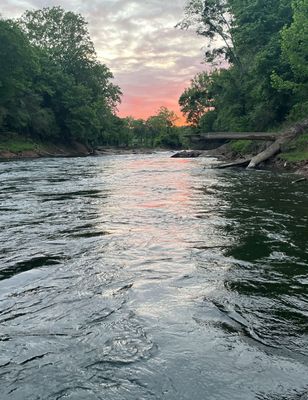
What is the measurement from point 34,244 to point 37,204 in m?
4.97

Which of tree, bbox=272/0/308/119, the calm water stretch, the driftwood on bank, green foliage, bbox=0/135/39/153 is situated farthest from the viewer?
green foliage, bbox=0/135/39/153

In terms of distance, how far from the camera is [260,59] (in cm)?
3438

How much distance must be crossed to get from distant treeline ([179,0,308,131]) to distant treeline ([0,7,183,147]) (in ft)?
73.0

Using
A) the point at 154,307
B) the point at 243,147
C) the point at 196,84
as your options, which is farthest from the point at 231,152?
the point at 196,84

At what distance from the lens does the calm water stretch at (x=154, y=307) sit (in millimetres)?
3168

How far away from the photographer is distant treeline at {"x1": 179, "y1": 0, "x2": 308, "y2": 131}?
29.9 meters

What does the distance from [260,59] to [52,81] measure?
1562 inches

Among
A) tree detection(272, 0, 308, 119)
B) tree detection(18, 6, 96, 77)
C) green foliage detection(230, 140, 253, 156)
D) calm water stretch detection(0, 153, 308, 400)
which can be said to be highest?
tree detection(18, 6, 96, 77)

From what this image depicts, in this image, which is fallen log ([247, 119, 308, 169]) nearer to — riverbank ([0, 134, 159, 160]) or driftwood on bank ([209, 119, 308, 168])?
driftwood on bank ([209, 119, 308, 168])

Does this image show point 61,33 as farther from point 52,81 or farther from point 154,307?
point 154,307

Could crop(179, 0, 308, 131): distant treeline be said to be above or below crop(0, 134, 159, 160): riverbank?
above

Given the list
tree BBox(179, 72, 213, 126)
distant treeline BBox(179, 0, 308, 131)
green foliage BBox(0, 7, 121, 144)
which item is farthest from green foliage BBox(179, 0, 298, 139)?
tree BBox(179, 72, 213, 126)

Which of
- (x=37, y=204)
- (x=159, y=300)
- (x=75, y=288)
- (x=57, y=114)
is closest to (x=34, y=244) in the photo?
(x=75, y=288)

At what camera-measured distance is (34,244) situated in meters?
7.21
